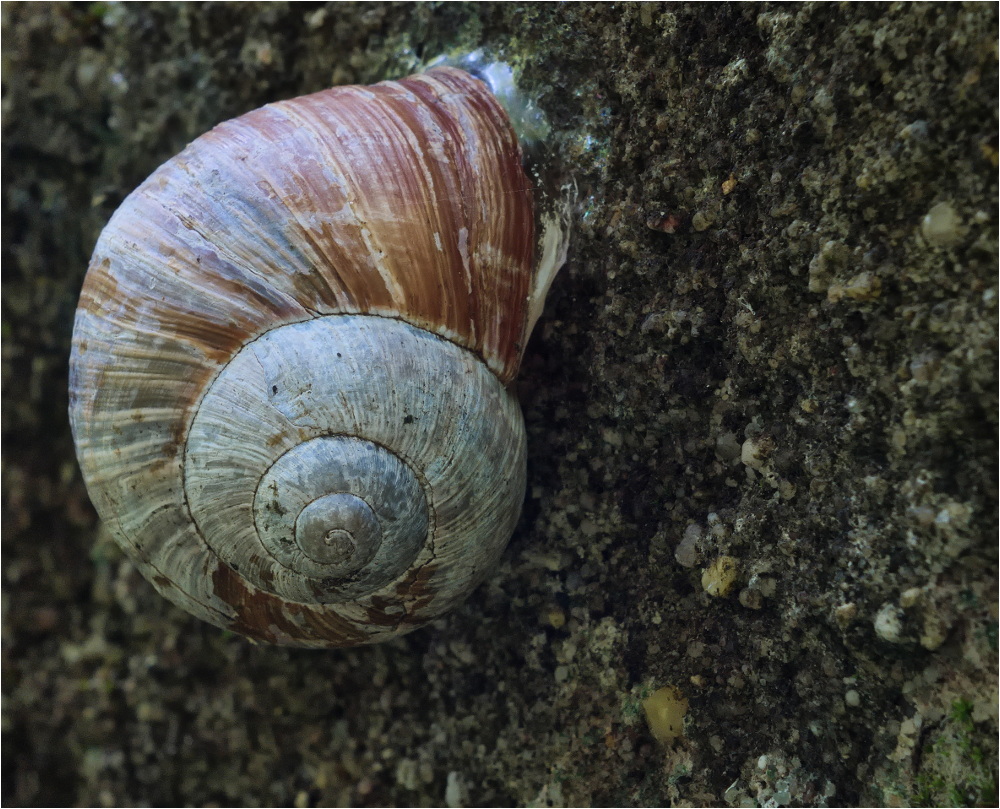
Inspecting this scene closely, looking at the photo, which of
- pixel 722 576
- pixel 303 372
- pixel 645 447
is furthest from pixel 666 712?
pixel 303 372

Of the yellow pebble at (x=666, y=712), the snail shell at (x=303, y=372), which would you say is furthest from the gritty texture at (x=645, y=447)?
the snail shell at (x=303, y=372)

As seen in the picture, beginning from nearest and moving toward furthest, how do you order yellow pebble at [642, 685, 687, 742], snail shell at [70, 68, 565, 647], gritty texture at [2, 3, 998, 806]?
1. gritty texture at [2, 3, 998, 806]
2. snail shell at [70, 68, 565, 647]
3. yellow pebble at [642, 685, 687, 742]

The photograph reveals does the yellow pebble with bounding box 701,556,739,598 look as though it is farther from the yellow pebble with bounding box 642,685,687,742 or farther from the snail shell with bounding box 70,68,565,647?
the snail shell with bounding box 70,68,565,647

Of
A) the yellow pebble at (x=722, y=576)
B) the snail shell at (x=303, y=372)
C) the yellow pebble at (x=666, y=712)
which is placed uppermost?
the snail shell at (x=303, y=372)

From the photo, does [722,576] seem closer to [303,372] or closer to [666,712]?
[666,712]

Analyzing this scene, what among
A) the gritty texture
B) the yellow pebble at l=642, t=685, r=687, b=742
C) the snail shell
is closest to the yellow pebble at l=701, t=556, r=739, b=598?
the gritty texture

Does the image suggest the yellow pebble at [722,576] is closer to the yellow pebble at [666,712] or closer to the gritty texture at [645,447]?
the gritty texture at [645,447]
